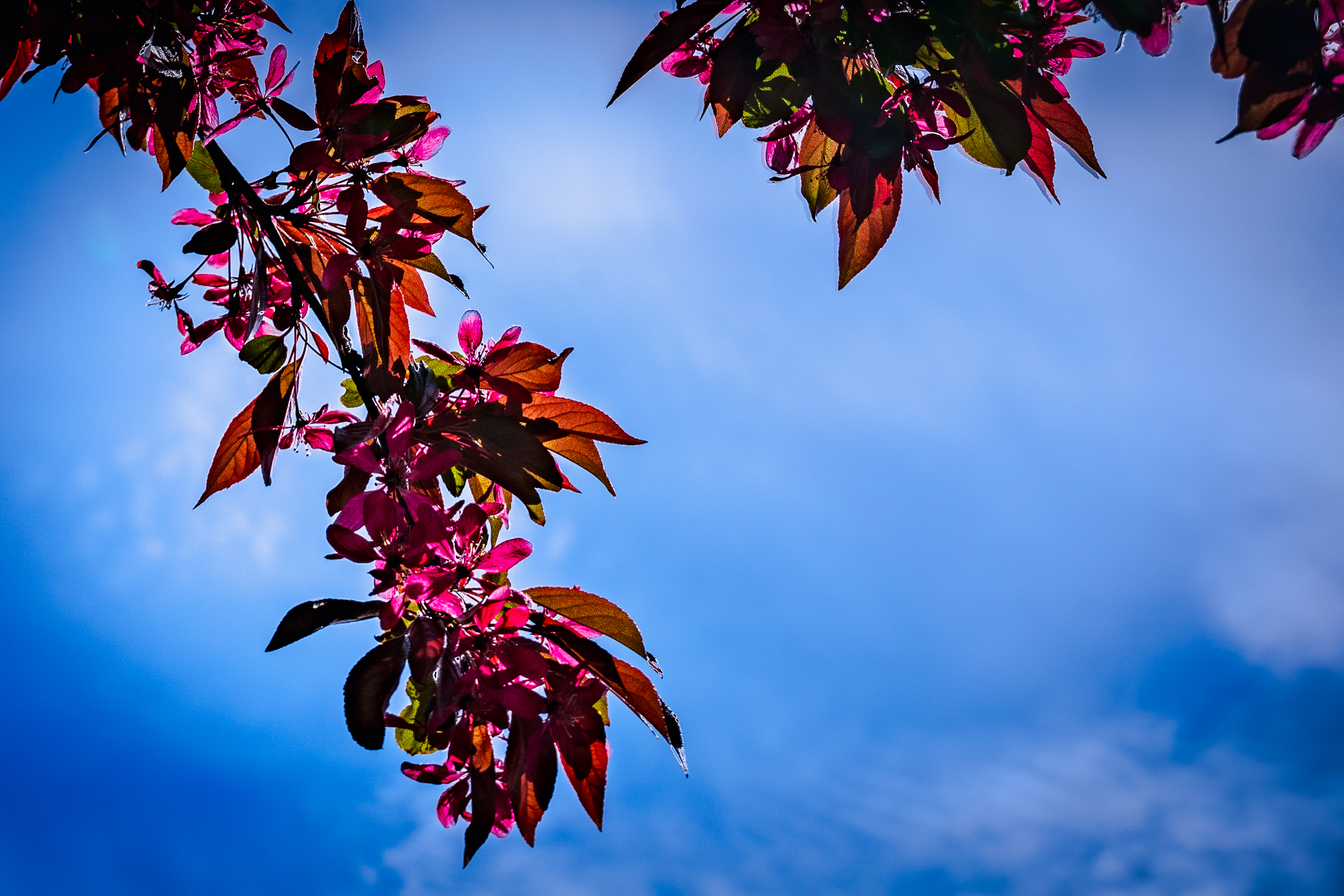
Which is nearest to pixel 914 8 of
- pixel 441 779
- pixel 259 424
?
pixel 259 424

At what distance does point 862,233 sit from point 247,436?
0.65 metres

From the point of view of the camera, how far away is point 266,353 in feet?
2.47

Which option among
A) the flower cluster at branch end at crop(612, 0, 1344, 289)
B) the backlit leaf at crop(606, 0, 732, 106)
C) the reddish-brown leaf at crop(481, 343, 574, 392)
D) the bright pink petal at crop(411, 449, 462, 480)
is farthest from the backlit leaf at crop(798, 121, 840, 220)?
the bright pink petal at crop(411, 449, 462, 480)

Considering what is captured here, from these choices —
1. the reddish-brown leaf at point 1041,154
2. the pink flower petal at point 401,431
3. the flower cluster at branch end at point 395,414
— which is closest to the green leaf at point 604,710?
the flower cluster at branch end at point 395,414

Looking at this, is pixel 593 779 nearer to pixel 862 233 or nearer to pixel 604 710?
pixel 604 710

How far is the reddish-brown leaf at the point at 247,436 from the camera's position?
2.42 feet

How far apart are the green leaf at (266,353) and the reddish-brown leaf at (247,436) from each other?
0.01 m

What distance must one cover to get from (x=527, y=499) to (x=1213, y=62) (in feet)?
1.96

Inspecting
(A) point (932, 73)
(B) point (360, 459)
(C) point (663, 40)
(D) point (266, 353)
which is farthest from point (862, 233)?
(D) point (266, 353)

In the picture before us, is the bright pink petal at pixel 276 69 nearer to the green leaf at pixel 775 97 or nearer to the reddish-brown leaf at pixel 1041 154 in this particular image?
the green leaf at pixel 775 97

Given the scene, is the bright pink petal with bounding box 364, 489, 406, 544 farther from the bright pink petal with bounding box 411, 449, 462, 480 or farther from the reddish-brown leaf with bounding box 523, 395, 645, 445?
the reddish-brown leaf with bounding box 523, 395, 645, 445

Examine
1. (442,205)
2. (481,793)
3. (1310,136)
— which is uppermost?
(1310,136)

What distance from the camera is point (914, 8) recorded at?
57 cm

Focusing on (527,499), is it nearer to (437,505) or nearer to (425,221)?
(437,505)
